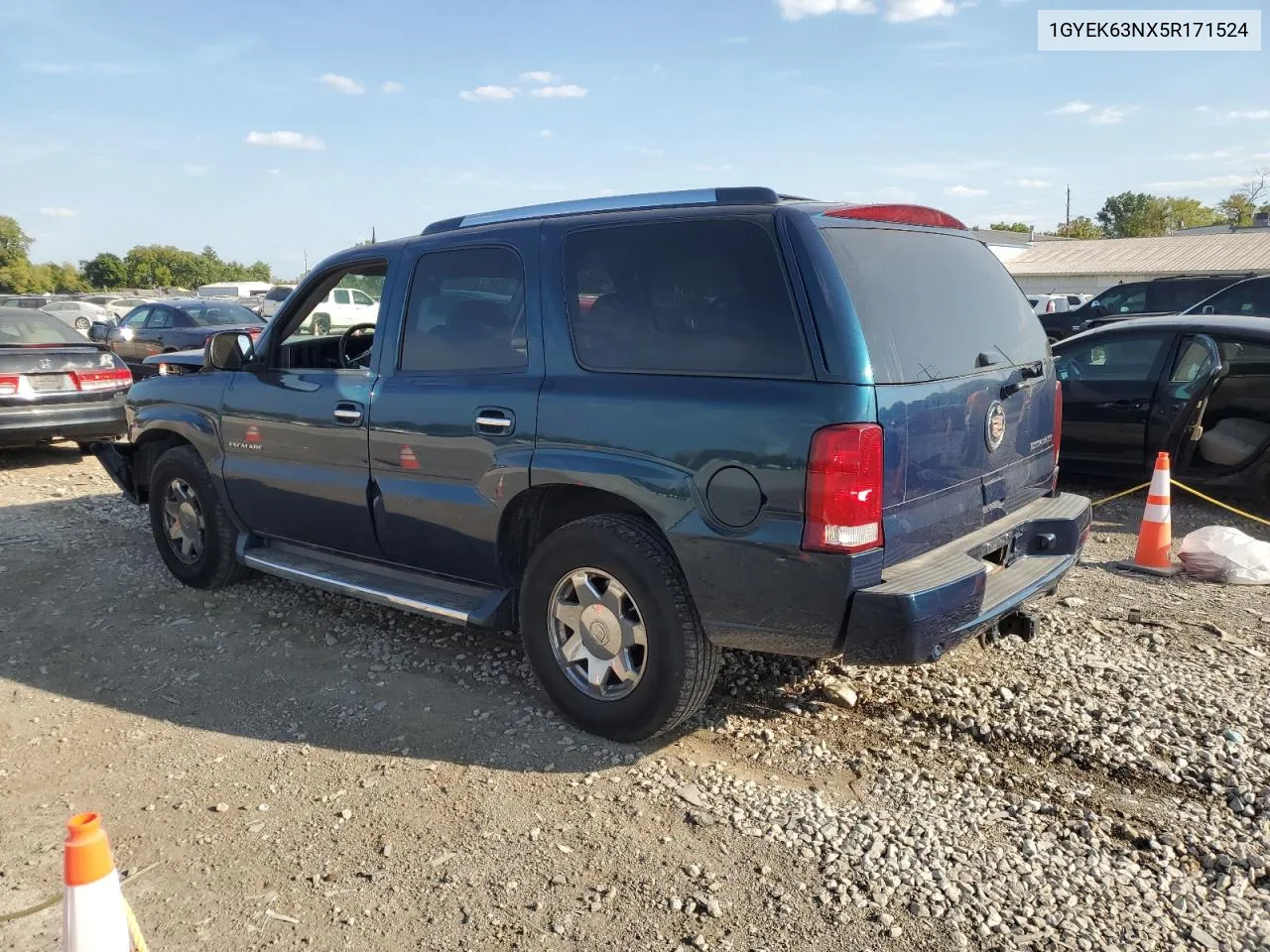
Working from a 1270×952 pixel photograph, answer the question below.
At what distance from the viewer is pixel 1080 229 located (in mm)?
86312

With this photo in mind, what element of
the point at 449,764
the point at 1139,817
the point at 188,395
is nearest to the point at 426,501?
the point at 449,764

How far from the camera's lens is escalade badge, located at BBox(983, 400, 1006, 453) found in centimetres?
363

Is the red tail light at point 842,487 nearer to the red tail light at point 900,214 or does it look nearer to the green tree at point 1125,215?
the red tail light at point 900,214

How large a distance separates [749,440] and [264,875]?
6.66 ft

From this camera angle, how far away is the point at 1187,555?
5617 mm

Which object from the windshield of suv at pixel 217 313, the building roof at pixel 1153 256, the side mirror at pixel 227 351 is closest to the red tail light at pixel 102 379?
the side mirror at pixel 227 351

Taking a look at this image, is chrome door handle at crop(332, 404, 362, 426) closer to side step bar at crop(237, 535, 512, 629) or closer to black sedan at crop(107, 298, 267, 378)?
side step bar at crop(237, 535, 512, 629)

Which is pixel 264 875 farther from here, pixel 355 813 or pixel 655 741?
pixel 655 741

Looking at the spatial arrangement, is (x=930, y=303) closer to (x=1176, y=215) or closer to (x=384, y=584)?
(x=384, y=584)

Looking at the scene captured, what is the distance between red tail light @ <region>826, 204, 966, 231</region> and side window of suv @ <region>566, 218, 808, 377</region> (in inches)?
15.1

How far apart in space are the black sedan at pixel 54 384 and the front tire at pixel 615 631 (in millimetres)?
6898

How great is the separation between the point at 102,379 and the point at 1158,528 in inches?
367

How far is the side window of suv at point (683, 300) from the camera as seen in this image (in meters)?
3.24

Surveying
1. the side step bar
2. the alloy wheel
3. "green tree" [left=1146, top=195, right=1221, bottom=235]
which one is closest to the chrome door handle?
the side step bar
